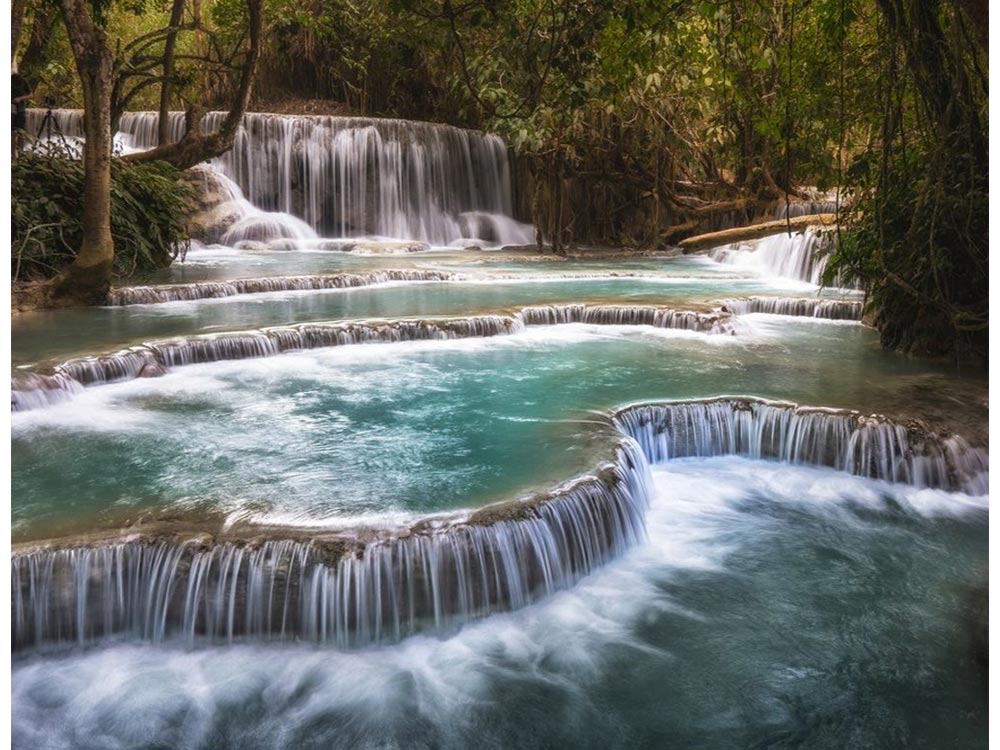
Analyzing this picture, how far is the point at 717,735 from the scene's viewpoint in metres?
3.46

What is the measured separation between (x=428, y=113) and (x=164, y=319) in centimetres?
1492

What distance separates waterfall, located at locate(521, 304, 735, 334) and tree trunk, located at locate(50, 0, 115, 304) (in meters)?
4.19

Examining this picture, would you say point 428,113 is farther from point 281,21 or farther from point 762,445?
point 762,445

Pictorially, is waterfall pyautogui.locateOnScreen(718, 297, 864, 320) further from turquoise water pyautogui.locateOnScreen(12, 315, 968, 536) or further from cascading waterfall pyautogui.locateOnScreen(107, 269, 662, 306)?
cascading waterfall pyautogui.locateOnScreen(107, 269, 662, 306)

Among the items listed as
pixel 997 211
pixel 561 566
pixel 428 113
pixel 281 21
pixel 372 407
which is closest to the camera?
pixel 997 211

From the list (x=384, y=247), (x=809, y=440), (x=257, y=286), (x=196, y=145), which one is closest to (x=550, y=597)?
(x=809, y=440)

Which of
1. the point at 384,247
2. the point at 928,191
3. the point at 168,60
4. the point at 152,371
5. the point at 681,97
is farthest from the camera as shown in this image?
the point at 384,247

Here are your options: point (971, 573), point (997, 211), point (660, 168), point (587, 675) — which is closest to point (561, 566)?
point (587, 675)

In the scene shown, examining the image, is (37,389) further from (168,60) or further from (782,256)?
(782,256)

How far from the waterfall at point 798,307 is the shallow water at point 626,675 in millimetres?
5468

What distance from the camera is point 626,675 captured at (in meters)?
3.85

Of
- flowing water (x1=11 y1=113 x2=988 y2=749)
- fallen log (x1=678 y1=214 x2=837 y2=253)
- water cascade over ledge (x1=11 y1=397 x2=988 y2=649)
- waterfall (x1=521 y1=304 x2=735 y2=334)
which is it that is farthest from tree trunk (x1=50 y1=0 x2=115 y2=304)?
fallen log (x1=678 y1=214 x2=837 y2=253)

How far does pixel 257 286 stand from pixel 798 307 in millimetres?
6005

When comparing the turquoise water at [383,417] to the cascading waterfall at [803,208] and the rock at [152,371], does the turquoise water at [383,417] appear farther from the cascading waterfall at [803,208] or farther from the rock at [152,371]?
the cascading waterfall at [803,208]
